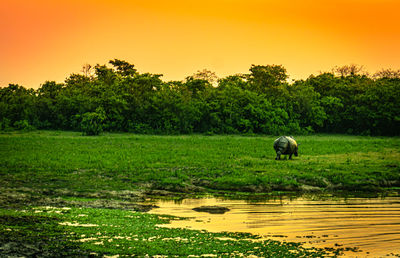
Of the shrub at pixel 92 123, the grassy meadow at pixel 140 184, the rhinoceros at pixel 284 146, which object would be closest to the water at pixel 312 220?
the grassy meadow at pixel 140 184

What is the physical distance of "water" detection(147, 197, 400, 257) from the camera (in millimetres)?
13992

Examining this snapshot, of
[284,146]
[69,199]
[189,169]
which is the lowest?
[69,199]

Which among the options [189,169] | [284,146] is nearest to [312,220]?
[189,169]

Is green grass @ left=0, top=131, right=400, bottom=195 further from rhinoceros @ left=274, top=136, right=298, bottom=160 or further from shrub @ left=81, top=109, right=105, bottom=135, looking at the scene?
shrub @ left=81, top=109, right=105, bottom=135

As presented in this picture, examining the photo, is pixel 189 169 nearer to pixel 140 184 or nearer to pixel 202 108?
pixel 140 184

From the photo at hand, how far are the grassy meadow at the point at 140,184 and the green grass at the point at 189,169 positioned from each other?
0.06m

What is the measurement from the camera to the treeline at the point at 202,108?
6000 cm

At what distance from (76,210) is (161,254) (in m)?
6.09

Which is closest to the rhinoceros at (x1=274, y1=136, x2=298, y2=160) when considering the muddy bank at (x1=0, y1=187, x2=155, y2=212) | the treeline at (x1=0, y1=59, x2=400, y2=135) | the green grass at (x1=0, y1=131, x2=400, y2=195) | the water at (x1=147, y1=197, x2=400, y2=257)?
the green grass at (x1=0, y1=131, x2=400, y2=195)

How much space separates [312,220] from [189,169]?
38.8 ft

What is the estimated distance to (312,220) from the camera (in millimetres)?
16797

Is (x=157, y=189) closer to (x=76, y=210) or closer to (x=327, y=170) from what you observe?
(x=76, y=210)

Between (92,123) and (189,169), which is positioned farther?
(92,123)

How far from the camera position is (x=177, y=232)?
1408 cm
